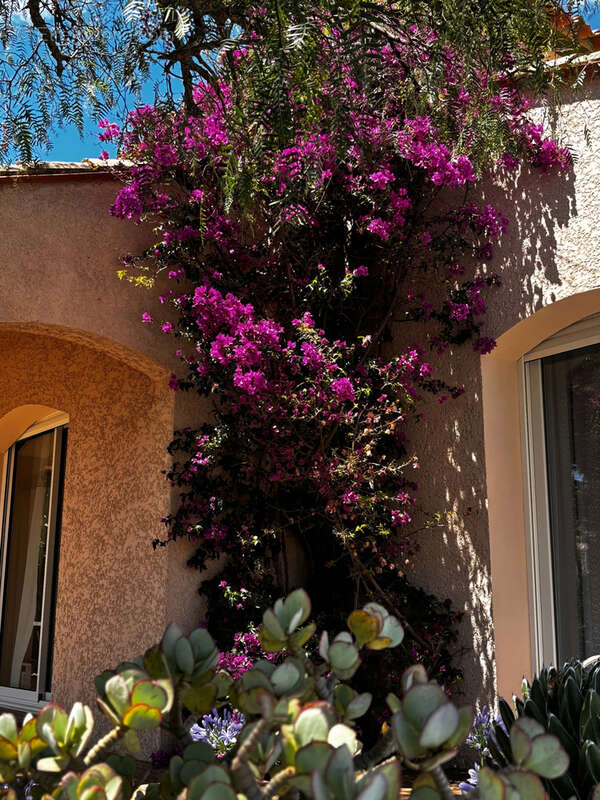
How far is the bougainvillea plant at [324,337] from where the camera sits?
16.9ft

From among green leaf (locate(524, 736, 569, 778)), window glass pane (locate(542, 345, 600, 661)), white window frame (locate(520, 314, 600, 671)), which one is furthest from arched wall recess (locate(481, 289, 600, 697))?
green leaf (locate(524, 736, 569, 778))

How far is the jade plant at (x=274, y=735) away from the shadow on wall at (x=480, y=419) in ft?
12.5

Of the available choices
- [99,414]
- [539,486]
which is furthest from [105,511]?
[539,486]

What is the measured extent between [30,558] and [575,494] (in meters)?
5.97

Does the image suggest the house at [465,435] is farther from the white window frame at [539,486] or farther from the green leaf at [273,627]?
the green leaf at [273,627]

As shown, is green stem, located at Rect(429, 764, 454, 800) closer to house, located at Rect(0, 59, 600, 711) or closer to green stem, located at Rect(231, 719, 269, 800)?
green stem, located at Rect(231, 719, 269, 800)

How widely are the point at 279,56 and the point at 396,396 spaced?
3362 mm

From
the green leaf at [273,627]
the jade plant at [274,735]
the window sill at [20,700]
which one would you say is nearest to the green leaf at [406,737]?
→ the jade plant at [274,735]

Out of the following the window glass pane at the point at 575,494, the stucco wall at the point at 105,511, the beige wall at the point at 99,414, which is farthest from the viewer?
the stucco wall at the point at 105,511

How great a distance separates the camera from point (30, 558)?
867 cm

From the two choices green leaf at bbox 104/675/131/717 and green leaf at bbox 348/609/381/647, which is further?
green leaf at bbox 348/609/381/647

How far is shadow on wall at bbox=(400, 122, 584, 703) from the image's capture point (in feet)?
16.6

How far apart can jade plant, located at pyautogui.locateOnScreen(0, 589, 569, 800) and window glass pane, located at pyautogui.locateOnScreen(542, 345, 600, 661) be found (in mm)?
3671

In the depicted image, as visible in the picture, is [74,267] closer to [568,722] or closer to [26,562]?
[26,562]
